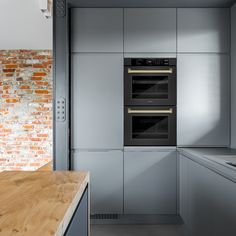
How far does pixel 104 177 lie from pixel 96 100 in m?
0.78

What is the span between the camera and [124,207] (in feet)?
8.41

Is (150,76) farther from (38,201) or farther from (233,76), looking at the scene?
(38,201)

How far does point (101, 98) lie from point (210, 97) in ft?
3.61

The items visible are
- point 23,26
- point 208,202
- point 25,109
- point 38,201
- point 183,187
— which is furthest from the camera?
point 25,109

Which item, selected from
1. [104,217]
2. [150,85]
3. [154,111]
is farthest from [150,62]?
[104,217]

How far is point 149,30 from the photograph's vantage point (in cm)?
259

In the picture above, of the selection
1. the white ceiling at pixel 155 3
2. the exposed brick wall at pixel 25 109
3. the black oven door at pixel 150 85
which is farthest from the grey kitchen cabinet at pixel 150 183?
the exposed brick wall at pixel 25 109

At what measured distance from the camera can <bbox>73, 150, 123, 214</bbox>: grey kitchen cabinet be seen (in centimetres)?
256

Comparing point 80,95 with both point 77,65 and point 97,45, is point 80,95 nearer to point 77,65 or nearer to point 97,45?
point 77,65

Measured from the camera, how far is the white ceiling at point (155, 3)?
2469mm

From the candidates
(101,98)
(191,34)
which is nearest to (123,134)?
(101,98)

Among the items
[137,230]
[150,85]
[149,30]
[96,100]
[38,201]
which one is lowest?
[137,230]

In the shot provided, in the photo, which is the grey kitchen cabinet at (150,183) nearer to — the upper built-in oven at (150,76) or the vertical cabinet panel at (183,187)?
the vertical cabinet panel at (183,187)

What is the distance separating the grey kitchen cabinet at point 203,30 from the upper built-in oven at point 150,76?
24cm
